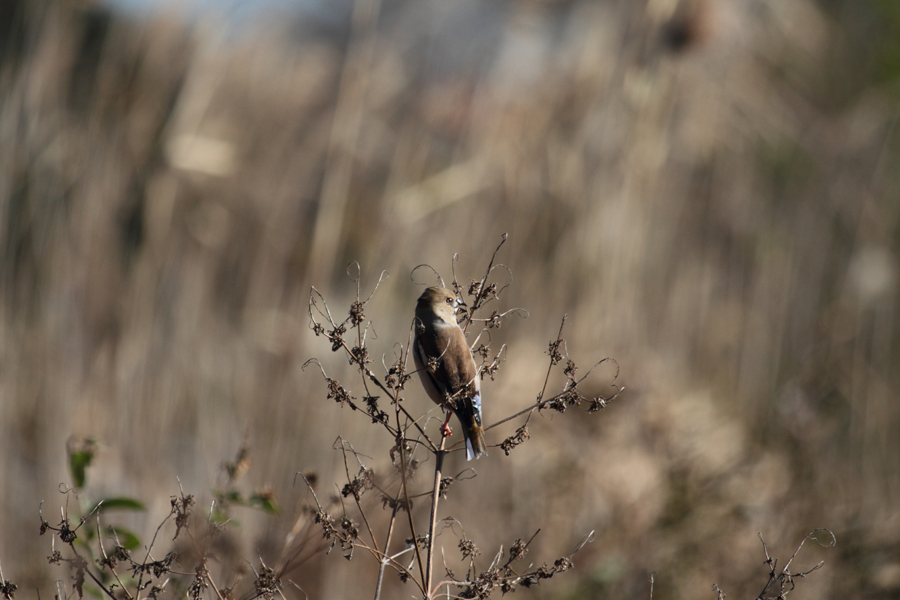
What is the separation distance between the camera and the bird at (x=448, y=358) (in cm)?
195

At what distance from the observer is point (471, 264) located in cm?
399

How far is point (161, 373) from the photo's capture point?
138 inches

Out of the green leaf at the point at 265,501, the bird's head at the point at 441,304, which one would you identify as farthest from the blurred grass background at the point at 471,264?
the bird's head at the point at 441,304

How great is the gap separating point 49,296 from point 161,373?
729 millimetres

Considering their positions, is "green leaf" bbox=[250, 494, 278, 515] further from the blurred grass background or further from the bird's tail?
the blurred grass background

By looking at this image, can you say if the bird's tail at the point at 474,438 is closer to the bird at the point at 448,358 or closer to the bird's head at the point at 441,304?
the bird at the point at 448,358

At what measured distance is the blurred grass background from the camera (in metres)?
3.48

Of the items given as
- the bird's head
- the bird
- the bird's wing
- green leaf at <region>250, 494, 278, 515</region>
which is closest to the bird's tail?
the bird

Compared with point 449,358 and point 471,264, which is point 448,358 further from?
point 471,264

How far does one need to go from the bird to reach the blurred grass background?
118 centimetres

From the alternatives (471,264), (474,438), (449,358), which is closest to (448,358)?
(449,358)

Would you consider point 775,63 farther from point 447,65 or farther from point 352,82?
point 352,82

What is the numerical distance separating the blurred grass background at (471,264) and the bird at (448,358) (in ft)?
3.88

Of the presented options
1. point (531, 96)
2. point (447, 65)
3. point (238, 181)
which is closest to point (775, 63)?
point (531, 96)
